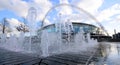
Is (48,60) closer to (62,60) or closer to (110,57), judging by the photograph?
(62,60)

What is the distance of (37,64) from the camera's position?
5.78m

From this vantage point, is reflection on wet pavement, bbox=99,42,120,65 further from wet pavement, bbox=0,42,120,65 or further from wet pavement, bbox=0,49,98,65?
wet pavement, bbox=0,49,98,65

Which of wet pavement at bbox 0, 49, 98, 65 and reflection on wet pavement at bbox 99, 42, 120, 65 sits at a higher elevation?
wet pavement at bbox 0, 49, 98, 65

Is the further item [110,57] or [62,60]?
[110,57]

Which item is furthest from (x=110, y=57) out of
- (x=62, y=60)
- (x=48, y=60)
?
(x=48, y=60)

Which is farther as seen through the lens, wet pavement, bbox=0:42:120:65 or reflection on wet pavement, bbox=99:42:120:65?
reflection on wet pavement, bbox=99:42:120:65

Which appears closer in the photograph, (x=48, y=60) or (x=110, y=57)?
(x=48, y=60)

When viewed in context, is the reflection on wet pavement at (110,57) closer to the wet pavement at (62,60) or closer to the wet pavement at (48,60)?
the wet pavement at (62,60)

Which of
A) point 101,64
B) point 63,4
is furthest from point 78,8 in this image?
point 101,64

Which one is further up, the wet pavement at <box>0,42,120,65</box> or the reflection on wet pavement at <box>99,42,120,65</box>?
the wet pavement at <box>0,42,120,65</box>

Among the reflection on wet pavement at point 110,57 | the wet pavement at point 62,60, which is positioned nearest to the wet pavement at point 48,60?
the wet pavement at point 62,60

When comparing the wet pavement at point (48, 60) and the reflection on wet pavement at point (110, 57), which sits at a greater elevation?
the wet pavement at point (48, 60)

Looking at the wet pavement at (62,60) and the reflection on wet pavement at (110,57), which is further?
the reflection on wet pavement at (110,57)

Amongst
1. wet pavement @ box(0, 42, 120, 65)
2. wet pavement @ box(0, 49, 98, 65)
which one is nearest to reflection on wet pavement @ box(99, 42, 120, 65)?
wet pavement @ box(0, 42, 120, 65)
